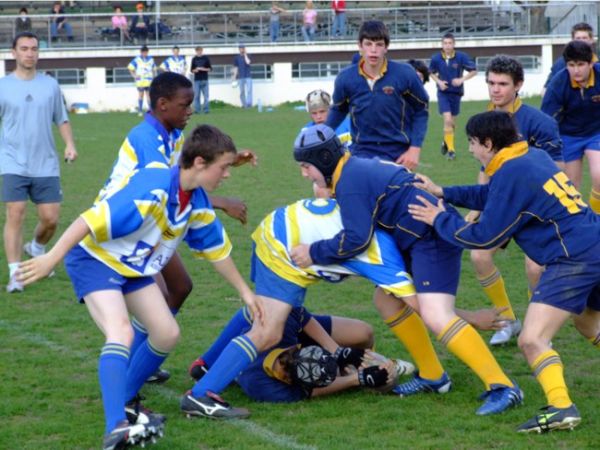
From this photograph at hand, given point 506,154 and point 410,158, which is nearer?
point 506,154

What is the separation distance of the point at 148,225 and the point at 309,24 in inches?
1318

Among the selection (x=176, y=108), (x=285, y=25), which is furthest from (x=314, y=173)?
(x=285, y=25)

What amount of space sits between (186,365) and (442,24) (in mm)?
33675

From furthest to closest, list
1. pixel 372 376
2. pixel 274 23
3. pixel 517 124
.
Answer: pixel 274 23
pixel 517 124
pixel 372 376

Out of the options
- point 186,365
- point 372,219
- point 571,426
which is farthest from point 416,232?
point 186,365

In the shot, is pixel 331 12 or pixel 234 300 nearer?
pixel 234 300

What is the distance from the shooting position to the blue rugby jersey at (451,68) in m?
19.9

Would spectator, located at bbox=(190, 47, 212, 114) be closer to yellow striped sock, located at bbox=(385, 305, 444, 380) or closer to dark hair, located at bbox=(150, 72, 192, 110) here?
dark hair, located at bbox=(150, 72, 192, 110)

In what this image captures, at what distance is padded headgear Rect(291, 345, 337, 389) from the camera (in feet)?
18.9

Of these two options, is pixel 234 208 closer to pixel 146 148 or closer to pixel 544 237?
pixel 146 148

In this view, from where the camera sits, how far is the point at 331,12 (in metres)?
38.3

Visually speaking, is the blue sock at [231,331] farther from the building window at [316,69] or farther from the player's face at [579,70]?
the building window at [316,69]

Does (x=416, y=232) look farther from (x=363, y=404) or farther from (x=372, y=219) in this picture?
(x=363, y=404)

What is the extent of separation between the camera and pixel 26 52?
8664 mm
